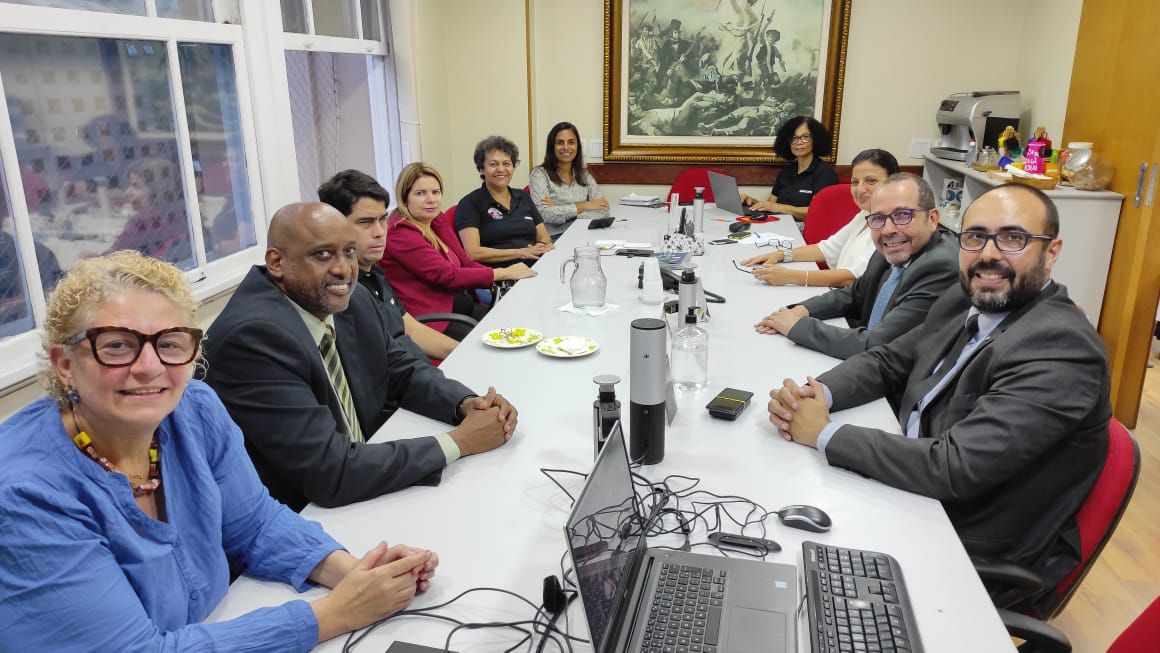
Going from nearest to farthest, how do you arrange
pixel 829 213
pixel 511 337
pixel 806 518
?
pixel 806 518 < pixel 511 337 < pixel 829 213

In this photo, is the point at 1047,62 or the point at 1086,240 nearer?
the point at 1086,240

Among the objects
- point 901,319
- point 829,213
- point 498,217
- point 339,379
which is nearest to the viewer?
point 339,379

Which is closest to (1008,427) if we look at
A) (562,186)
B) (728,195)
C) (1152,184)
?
(1152,184)

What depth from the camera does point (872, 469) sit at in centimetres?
154

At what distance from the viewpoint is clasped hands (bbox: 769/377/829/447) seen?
1.69m

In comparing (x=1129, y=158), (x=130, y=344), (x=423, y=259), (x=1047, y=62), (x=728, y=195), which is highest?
(x=1047, y=62)

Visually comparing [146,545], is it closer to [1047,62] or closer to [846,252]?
[846,252]

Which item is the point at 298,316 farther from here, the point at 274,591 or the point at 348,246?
the point at 274,591

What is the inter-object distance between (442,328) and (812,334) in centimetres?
154

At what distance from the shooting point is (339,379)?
1.86 metres

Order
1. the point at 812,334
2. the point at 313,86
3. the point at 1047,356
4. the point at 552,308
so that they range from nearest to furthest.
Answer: the point at 1047,356 → the point at 812,334 → the point at 552,308 → the point at 313,86

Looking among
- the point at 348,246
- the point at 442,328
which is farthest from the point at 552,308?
the point at 348,246

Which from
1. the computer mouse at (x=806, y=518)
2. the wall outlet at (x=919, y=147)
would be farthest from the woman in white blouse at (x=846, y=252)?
the wall outlet at (x=919, y=147)

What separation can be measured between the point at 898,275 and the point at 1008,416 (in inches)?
44.4
